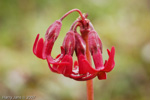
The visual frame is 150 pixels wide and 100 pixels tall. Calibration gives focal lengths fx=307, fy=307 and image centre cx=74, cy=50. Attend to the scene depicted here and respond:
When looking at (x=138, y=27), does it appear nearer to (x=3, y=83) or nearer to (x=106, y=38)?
(x=106, y=38)

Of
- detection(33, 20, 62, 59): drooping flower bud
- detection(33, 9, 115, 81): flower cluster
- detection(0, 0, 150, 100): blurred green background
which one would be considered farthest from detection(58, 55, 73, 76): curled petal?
detection(0, 0, 150, 100): blurred green background

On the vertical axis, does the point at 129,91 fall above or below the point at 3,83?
below

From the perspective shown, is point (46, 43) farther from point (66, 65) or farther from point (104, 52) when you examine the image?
point (104, 52)

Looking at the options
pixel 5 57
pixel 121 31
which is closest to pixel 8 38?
pixel 5 57

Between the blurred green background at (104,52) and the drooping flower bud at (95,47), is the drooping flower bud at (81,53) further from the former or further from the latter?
the blurred green background at (104,52)

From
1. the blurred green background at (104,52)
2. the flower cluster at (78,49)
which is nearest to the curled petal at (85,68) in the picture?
the flower cluster at (78,49)

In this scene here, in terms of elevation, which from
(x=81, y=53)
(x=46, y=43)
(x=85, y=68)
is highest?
(x=46, y=43)

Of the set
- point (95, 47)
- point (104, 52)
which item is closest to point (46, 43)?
point (95, 47)

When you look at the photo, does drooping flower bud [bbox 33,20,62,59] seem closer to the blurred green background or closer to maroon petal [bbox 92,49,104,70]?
maroon petal [bbox 92,49,104,70]
